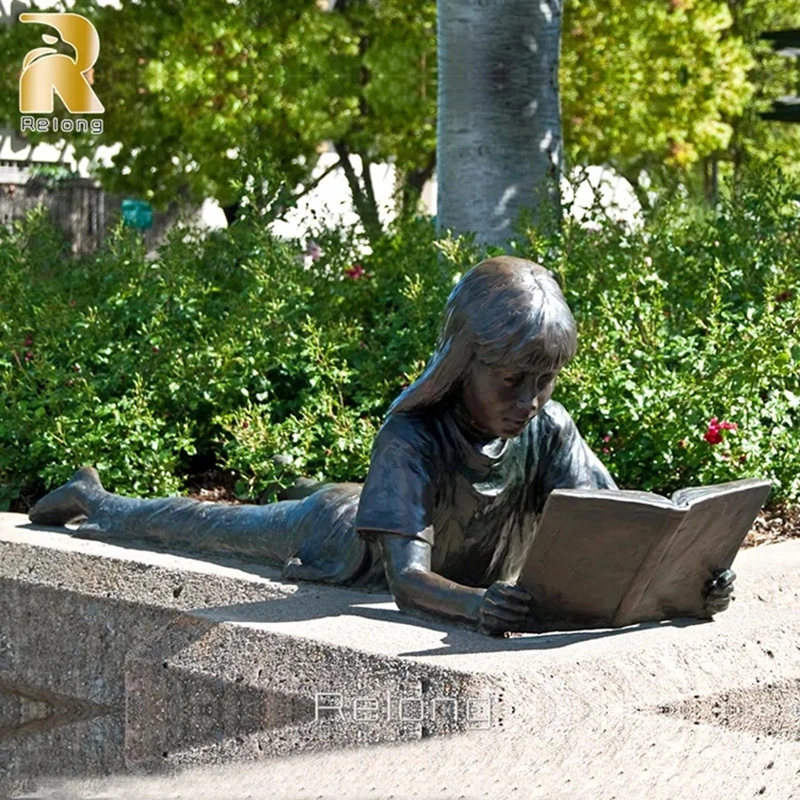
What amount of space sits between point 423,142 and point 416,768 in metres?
16.2

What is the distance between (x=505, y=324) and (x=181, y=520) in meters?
1.82

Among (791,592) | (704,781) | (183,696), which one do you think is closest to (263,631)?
(183,696)

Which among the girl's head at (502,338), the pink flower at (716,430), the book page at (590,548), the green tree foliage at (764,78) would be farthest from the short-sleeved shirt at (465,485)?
the green tree foliage at (764,78)

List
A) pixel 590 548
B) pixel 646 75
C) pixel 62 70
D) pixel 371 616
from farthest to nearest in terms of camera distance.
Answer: pixel 646 75
pixel 62 70
pixel 371 616
pixel 590 548

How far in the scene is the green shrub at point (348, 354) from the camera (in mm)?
6320

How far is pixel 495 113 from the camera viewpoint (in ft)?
26.2

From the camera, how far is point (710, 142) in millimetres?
23328

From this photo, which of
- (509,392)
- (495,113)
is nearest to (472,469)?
(509,392)

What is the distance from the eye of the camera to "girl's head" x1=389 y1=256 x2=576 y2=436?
425 cm

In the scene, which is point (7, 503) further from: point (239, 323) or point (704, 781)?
point (704, 781)

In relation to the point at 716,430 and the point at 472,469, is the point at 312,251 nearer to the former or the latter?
the point at 716,430

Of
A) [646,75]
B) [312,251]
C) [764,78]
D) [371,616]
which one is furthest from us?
[764,78]

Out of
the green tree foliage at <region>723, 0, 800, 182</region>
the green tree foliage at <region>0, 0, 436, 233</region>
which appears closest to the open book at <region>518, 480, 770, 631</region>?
the green tree foliage at <region>0, 0, 436, 233</region>

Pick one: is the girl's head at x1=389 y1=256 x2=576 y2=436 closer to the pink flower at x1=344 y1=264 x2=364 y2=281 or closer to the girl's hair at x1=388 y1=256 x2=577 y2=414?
the girl's hair at x1=388 y1=256 x2=577 y2=414
